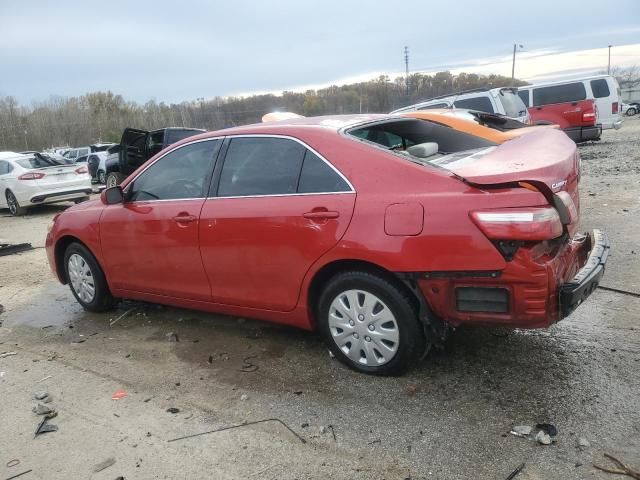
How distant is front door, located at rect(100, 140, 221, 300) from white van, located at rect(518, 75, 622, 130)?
1607cm

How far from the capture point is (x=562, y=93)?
1725cm

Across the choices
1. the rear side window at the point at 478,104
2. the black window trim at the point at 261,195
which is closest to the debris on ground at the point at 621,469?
the black window trim at the point at 261,195

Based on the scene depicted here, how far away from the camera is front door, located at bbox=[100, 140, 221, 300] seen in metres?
4.10

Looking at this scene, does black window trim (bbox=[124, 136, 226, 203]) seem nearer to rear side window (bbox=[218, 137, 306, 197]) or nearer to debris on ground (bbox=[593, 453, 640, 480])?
rear side window (bbox=[218, 137, 306, 197])

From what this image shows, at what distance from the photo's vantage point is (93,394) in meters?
3.58

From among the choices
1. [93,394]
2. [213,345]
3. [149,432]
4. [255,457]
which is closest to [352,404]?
[255,457]

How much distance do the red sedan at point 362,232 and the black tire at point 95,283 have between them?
1.21ft

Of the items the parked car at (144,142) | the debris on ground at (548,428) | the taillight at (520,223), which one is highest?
the parked car at (144,142)

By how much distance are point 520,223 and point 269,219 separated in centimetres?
160

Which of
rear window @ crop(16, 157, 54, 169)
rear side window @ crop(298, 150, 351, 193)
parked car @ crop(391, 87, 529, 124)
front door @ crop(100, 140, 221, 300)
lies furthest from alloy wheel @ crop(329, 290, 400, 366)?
rear window @ crop(16, 157, 54, 169)

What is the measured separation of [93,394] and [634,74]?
100999mm

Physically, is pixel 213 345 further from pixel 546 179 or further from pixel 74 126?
pixel 74 126

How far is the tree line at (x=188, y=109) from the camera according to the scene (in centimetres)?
4881

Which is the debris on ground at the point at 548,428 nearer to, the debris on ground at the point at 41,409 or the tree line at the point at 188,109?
the debris on ground at the point at 41,409
